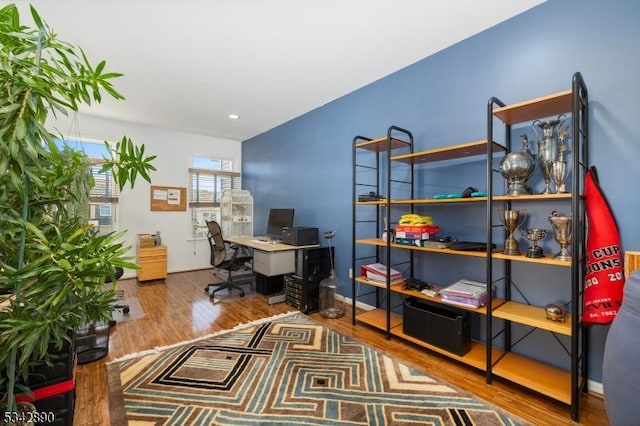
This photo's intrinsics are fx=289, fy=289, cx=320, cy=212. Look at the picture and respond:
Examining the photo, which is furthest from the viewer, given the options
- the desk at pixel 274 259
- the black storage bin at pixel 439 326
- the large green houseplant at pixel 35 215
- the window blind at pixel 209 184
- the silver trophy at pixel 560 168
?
the window blind at pixel 209 184

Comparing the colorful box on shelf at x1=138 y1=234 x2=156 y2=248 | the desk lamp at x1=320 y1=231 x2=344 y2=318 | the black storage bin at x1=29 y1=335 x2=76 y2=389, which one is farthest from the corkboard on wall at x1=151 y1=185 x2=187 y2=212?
the black storage bin at x1=29 y1=335 x2=76 y2=389

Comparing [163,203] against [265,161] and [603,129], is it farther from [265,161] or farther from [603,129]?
[603,129]

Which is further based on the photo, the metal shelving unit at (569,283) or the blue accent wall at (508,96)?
the blue accent wall at (508,96)

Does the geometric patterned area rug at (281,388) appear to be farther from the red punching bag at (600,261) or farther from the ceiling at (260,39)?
the ceiling at (260,39)

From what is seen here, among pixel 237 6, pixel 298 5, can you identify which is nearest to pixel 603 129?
pixel 298 5

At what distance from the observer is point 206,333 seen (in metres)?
2.76

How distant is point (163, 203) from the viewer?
5.22 meters

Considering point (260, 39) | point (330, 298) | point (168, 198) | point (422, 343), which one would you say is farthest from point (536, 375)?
point (168, 198)

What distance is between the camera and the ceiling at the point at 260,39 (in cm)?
211

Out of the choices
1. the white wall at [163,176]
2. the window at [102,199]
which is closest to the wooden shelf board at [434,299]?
the white wall at [163,176]

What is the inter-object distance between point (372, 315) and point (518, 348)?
1.23m

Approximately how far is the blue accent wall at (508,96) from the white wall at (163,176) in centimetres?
263

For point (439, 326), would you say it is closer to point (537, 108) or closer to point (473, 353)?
point (473, 353)

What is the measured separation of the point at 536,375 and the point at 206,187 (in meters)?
5.54
